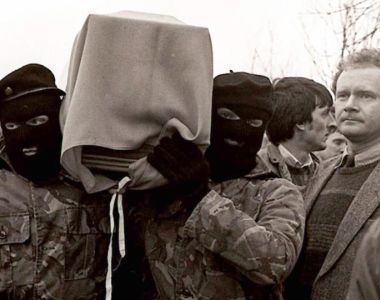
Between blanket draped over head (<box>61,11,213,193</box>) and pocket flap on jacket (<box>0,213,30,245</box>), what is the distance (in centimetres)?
26

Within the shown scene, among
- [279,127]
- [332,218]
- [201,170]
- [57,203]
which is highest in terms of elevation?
[201,170]

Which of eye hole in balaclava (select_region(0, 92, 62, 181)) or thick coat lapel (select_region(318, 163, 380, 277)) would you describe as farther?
thick coat lapel (select_region(318, 163, 380, 277))

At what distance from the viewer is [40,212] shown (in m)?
3.28

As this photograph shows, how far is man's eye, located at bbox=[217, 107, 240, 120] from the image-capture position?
129 inches

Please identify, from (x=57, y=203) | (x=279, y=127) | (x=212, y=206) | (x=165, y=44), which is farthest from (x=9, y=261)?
(x=279, y=127)

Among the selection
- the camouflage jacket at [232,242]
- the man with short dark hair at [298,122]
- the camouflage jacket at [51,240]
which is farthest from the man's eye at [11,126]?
the man with short dark hair at [298,122]

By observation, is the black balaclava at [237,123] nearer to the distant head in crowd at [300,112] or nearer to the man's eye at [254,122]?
the man's eye at [254,122]

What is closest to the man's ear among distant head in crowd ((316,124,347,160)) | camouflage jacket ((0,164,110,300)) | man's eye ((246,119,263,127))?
distant head in crowd ((316,124,347,160))

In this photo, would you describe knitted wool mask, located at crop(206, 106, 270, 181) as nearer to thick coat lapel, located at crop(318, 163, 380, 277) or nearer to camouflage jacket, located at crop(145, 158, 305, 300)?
camouflage jacket, located at crop(145, 158, 305, 300)

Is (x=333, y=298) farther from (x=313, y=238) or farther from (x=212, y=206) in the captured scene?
(x=212, y=206)

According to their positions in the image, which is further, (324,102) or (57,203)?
(324,102)

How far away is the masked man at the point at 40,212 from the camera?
3.23 m

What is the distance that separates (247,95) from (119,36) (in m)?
0.53

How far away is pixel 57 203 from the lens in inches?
130
